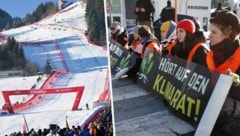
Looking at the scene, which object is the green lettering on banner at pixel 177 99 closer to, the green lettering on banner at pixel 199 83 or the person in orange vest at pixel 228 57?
the green lettering on banner at pixel 199 83

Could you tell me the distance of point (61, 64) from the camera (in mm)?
2119

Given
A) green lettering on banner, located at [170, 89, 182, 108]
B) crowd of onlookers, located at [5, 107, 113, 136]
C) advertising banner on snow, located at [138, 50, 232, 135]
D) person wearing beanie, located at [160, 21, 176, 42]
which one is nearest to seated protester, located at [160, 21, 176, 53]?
person wearing beanie, located at [160, 21, 176, 42]

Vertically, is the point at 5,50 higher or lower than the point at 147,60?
higher

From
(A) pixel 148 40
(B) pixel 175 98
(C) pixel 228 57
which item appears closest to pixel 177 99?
(B) pixel 175 98

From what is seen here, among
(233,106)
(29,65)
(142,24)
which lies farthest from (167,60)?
(29,65)

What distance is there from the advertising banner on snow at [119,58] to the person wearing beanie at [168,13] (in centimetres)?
28

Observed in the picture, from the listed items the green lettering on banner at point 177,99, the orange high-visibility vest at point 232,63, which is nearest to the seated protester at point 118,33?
the green lettering on banner at point 177,99

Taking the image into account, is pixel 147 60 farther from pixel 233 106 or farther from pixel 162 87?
pixel 233 106

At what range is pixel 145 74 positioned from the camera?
8.91ft

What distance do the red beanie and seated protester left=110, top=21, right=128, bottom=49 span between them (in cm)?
27

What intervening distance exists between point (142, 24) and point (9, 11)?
2.03ft

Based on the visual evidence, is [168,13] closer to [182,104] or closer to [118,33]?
[118,33]

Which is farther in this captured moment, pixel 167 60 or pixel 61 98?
pixel 167 60

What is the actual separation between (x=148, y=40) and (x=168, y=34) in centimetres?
19
